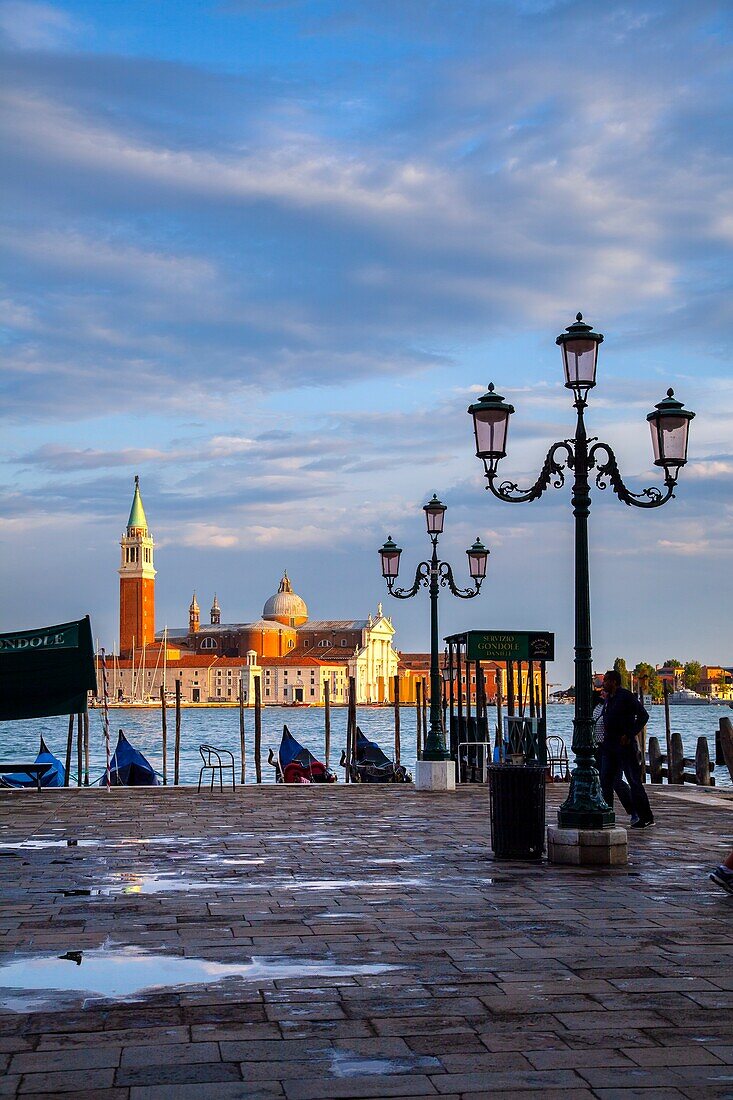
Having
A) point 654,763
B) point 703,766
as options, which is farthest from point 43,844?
point 654,763

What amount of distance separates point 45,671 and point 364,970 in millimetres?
Result: 12744

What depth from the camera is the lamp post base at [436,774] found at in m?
18.2

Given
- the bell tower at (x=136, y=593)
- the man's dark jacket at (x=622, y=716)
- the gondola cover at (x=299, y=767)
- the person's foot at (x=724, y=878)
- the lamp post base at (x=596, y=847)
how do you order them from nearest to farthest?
the person's foot at (x=724, y=878)
the lamp post base at (x=596, y=847)
the man's dark jacket at (x=622, y=716)
the gondola cover at (x=299, y=767)
the bell tower at (x=136, y=593)

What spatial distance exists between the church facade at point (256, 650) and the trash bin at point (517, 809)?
456 ft

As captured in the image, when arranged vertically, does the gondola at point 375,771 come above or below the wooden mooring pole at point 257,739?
below

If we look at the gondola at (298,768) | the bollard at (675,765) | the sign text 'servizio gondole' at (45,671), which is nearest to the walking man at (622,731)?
the sign text 'servizio gondole' at (45,671)

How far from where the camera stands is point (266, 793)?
59.7 ft

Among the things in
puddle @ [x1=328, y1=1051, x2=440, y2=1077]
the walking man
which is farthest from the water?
puddle @ [x1=328, y1=1051, x2=440, y2=1077]

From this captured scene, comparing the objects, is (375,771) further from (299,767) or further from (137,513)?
(137,513)

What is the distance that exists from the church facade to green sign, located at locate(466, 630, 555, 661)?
13010cm

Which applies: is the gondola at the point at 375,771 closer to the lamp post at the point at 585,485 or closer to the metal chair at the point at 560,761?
the metal chair at the point at 560,761

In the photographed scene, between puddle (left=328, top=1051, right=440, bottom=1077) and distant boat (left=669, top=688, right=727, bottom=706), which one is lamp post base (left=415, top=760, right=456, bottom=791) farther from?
distant boat (left=669, top=688, right=727, bottom=706)

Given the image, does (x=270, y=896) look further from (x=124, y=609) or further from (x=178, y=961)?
(x=124, y=609)

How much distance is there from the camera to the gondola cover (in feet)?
90.8
